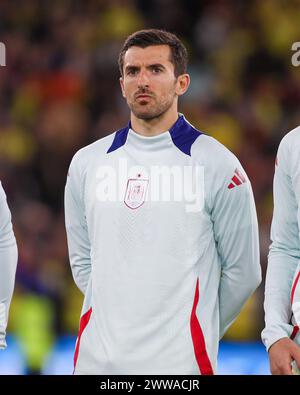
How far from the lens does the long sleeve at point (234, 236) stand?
4.19 metres

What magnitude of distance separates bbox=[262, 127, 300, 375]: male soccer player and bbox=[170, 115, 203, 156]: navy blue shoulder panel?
1.52 ft

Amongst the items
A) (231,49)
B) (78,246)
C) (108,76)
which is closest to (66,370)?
(78,246)

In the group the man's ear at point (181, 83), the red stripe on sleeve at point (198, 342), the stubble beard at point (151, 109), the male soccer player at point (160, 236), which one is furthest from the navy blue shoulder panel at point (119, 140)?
the red stripe on sleeve at point (198, 342)

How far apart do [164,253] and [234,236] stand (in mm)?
287

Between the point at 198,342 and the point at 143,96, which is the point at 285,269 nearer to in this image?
the point at 198,342

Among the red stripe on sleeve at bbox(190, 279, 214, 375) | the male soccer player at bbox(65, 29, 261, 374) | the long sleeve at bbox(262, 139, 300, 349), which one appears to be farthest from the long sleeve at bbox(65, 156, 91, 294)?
the long sleeve at bbox(262, 139, 300, 349)

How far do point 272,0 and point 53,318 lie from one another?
3.99 m

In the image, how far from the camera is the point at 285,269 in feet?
12.6

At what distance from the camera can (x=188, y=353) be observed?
4.09 metres

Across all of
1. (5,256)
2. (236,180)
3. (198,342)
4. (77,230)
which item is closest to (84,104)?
(77,230)

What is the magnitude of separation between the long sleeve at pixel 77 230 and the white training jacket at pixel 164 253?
87 mm

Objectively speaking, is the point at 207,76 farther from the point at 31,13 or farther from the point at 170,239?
the point at 170,239

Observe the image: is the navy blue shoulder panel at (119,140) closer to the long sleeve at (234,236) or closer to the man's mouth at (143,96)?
the man's mouth at (143,96)

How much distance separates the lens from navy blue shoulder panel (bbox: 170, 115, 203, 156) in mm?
4280
